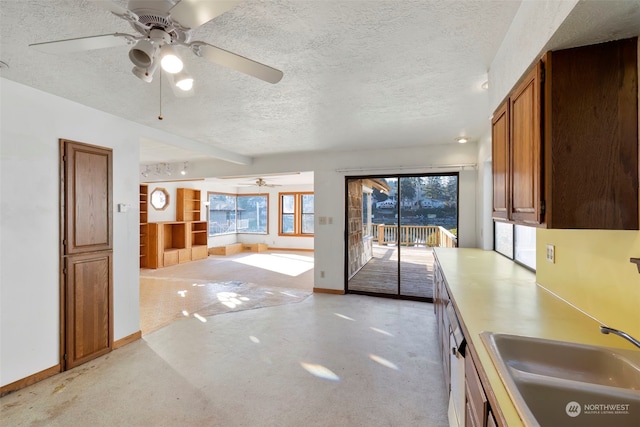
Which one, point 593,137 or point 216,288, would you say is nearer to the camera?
point 593,137

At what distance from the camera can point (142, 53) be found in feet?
4.21

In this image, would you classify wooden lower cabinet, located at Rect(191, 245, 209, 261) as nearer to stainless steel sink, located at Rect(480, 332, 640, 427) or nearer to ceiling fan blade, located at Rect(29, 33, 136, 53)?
ceiling fan blade, located at Rect(29, 33, 136, 53)

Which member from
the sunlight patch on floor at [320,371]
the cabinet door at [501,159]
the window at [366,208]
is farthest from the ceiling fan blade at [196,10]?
the window at [366,208]

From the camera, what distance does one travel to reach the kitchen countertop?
1.11 m

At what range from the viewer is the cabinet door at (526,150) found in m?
1.23

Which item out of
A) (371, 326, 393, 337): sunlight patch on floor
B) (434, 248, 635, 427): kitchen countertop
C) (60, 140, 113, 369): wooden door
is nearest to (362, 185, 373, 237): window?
(371, 326, 393, 337): sunlight patch on floor

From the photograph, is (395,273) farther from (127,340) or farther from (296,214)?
(296,214)

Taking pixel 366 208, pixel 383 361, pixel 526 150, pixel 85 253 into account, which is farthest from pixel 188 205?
pixel 526 150

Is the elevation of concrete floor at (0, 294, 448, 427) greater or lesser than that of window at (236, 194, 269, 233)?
lesser

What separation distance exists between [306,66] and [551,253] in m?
2.11

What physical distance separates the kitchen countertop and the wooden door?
10.5ft

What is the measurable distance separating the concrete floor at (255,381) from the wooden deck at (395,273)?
4.16 ft

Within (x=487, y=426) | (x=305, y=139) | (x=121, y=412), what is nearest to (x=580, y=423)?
(x=487, y=426)

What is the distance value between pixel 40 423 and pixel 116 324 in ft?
3.69
